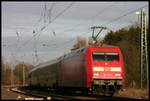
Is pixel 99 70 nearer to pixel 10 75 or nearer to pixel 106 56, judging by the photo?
pixel 106 56

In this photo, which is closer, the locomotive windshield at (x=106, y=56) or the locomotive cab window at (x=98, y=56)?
the locomotive cab window at (x=98, y=56)

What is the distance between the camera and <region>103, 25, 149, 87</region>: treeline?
33562 mm

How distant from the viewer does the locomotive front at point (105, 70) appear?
809 inches

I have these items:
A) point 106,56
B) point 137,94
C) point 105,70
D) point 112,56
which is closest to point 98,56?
point 106,56

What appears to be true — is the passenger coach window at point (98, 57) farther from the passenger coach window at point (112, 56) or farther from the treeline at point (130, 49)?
the treeline at point (130, 49)

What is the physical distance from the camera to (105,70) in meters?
20.9

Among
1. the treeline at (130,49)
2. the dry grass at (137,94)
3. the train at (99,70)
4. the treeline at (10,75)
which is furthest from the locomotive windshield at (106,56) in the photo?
the treeline at (10,75)

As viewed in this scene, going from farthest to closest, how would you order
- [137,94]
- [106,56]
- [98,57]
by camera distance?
[137,94] → [106,56] → [98,57]

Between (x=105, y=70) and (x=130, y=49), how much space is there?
18.6m

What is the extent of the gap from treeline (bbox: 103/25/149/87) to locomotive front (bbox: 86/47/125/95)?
22.0 ft

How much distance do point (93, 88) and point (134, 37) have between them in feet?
79.4

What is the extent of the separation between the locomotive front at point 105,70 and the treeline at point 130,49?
6694 mm

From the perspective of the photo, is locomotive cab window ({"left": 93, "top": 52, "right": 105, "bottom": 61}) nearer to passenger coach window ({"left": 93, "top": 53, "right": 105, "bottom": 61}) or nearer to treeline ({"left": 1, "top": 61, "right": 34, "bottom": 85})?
passenger coach window ({"left": 93, "top": 53, "right": 105, "bottom": 61})

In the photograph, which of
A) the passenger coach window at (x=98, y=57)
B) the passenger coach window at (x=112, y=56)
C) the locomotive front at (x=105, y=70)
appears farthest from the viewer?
the passenger coach window at (x=112, y=56)
